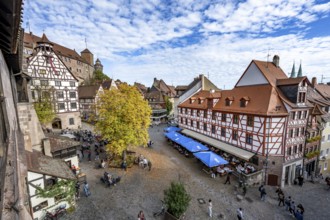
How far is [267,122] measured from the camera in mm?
16891

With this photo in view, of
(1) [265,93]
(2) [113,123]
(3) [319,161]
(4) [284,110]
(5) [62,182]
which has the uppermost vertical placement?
(1) [265,93]

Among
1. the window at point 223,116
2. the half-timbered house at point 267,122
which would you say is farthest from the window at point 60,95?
the window at point 223,116

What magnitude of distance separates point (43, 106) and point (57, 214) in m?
17.7

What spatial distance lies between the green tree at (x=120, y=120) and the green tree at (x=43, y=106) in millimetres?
11046

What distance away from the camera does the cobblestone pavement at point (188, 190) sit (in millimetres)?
11914

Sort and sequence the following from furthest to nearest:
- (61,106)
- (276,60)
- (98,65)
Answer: (98,65) < (61,106) < (276,60)

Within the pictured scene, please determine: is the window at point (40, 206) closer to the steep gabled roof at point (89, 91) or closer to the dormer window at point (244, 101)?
the dormer window at point (244, 101)

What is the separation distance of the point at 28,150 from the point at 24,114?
106 inches

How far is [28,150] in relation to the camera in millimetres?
11367

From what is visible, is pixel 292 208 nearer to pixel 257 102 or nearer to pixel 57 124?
pixel 257 102

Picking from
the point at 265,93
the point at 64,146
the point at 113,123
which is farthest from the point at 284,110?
the point at 64,146

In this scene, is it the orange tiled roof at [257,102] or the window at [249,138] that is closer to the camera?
the orange tiled roof at [257,102]

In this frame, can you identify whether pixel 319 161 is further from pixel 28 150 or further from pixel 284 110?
pixel 28 150

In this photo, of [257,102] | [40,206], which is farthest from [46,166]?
[257,102]
